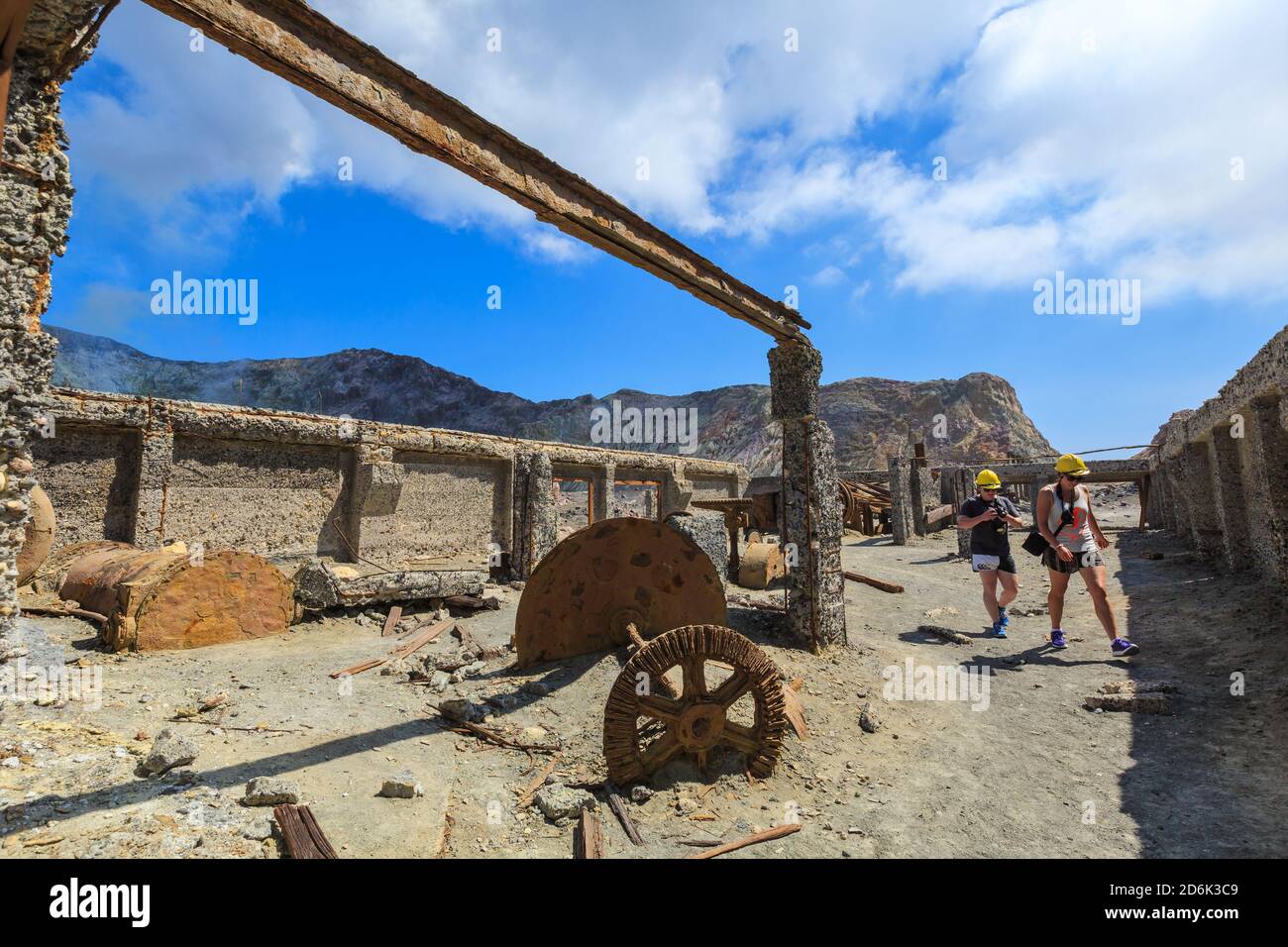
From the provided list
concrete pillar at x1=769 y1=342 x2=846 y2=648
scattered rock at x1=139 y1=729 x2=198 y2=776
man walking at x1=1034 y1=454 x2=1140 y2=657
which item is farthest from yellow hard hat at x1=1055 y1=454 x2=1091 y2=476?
scattered rock at x1=139 y1=729 x2=198 y2=776

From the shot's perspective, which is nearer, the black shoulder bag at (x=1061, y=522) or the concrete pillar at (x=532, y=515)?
the black shoulder bag at (x=1061, y=522)

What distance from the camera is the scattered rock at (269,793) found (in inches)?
118

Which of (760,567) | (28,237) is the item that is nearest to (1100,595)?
(760,567)

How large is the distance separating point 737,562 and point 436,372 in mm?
45105

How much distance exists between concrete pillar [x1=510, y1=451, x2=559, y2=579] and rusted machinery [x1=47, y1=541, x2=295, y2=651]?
4.37 meters

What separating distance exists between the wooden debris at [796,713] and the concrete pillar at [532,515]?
6.95 m

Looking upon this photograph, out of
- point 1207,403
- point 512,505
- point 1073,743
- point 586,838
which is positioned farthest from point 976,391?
point 586,838

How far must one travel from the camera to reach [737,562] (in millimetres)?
9930

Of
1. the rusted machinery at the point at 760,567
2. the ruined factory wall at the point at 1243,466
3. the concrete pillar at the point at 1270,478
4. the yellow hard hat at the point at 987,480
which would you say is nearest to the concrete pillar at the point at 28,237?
the rusted machinery at the point at 760,567

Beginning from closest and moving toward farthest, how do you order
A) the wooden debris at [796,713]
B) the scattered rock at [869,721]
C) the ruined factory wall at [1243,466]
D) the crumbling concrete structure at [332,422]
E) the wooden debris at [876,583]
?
the crumbling concrete structure at [332,422] < the wooden debris at [796,713] < the scattered rock at [869,721] < the ruined factory wall at [1243,466] < the wooden debris at [876,583]

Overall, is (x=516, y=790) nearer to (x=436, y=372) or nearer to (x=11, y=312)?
(x=11, y=312)

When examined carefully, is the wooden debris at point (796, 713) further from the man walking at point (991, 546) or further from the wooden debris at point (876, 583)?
the wooden debris at point (876, 583)

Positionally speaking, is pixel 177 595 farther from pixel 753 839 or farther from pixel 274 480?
pixel 753 839

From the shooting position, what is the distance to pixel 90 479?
25.8 feet
